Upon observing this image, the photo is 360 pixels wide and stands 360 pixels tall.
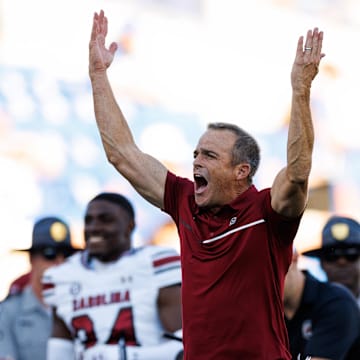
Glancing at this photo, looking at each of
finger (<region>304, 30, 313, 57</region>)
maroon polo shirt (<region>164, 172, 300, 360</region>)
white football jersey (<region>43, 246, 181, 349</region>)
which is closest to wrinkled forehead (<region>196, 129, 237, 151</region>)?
maroon polo shirt (<region>164, 172, 300, 360</region>)

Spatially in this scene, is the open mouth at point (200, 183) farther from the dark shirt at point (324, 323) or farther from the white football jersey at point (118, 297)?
the white football jersey at point (118, 297)

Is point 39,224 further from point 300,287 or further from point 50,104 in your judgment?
point 50,104

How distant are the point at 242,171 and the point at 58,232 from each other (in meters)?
3.28

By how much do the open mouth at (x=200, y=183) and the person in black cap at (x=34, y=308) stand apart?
2.71 meters

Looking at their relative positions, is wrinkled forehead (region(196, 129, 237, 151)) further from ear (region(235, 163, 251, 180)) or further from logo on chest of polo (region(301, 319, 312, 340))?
logo on chest of polo (region(301, 319, 312, 340))

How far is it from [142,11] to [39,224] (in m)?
8.20

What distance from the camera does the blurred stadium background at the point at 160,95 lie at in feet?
40.0

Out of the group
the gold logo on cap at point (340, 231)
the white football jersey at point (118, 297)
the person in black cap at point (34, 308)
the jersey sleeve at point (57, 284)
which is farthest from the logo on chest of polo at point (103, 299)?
the gold logo on cap at point (340, 231)

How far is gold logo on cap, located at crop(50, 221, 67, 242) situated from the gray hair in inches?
124

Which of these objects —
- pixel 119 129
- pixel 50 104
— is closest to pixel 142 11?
pixel 50 104

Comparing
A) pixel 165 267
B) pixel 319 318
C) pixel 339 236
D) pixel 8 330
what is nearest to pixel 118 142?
pixel 319 318

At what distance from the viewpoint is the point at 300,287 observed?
533 centimetres

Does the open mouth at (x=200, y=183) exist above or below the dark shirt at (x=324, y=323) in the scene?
above

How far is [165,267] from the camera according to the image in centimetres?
588
